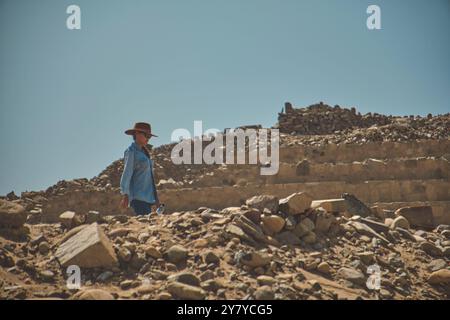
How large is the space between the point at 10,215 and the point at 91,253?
3.96 feet

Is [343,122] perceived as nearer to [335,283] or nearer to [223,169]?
[223,169]

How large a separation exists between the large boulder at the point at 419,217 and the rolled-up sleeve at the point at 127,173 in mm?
4045

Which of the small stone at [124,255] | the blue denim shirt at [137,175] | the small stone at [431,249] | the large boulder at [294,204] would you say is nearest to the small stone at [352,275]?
the large boulder at [294,204]

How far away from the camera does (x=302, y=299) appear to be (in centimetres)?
298

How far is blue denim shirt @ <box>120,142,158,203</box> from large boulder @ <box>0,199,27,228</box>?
4.45ft

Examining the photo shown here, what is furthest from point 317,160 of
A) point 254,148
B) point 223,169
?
point 223,169

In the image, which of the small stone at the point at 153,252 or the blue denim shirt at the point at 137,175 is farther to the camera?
the blue denim shirt at the point at 137,175

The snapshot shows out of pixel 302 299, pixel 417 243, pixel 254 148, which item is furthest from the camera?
pixel 254 148

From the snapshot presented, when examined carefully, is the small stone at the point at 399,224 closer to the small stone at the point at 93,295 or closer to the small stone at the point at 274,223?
the small stone at the point at 274,223

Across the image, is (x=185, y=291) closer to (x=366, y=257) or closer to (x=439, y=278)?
(x=366, y=257)

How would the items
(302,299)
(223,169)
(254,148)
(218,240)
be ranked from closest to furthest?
(302,299) → (218,240) → (223,169) → (254,148)

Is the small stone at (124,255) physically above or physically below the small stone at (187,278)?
above

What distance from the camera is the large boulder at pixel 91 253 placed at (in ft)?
10.7
